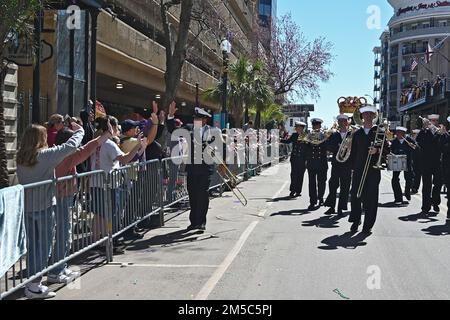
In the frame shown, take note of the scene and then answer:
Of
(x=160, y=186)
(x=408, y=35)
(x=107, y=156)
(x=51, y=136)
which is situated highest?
(x=408, y=35)

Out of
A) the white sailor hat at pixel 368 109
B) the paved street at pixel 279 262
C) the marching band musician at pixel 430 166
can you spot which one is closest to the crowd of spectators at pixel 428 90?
the marching band musician at pixel 430 166

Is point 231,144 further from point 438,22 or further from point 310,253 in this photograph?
point 438,22

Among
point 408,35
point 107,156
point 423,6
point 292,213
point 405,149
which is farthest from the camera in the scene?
point 408,35

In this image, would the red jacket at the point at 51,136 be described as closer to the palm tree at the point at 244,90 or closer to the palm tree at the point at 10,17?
the palm tree at the point at 10,17

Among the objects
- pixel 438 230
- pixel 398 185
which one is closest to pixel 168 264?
pixel 438 230

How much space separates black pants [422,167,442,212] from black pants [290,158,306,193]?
3.29 m

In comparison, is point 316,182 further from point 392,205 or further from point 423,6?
point 423,6

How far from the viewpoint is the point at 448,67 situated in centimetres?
5022

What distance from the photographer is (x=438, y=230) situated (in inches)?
417

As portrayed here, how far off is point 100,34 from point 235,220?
11.2 m

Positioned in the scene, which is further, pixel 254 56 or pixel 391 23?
pixel 391 23

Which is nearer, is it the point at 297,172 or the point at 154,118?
the point at 154,118

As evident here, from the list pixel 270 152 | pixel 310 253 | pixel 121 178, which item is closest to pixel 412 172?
pixel 310 253

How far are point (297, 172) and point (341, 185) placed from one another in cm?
287
